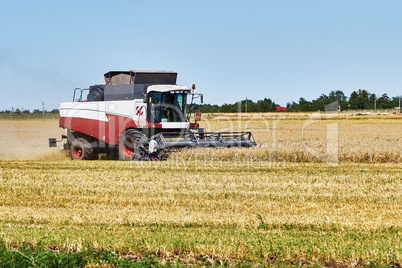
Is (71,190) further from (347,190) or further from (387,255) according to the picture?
(387,255)

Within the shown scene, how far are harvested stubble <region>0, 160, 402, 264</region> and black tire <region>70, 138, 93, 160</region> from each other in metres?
4.40

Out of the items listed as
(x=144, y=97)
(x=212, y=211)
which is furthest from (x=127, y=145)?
(x=212, y=211)

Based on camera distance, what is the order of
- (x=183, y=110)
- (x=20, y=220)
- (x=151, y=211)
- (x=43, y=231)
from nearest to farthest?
(x=43, y=231)
(x=20, y=220)
(x=151, y=211)
(x=183, y=110)

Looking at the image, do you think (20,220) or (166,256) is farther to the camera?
(20,220)

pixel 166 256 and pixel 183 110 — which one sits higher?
pixel 183 110

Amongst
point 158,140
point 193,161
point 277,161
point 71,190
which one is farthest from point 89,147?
point 71,190

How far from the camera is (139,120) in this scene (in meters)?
15.0

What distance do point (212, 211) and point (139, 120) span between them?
8.39m

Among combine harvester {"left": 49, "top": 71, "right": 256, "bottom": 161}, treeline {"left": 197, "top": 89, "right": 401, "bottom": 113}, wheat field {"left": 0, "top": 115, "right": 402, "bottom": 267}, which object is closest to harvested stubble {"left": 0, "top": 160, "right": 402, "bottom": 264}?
wheat field {"left": 0, "top": 115, "right": 402, "bottom": 267}

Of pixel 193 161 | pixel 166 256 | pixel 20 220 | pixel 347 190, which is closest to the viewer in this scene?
pixel 166 256

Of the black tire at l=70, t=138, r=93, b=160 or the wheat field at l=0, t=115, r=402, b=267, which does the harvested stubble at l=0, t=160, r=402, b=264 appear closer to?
the wheat field at l=0, t=115, r=402, b=267

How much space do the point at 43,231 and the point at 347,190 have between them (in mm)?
5263

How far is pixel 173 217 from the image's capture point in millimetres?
6465

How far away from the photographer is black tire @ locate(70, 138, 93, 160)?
53.8ft
